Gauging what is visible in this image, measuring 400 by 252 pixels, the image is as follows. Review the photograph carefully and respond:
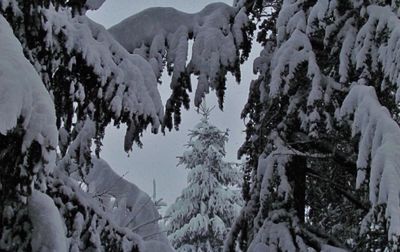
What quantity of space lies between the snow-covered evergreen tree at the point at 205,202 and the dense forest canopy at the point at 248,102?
16.4 meters

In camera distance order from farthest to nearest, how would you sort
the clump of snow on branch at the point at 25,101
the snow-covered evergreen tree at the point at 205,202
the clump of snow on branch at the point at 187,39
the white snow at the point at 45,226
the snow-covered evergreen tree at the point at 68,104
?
1. the snow-covered evergreen tree at the point at 205,202
2. the clump of snow on branch at the point at 187,39
3. the white snow at the point at 45,226
4. the snow-covered evergreen tree at the point at 68,104
5. the clump of snow on branch at the point at 25,101

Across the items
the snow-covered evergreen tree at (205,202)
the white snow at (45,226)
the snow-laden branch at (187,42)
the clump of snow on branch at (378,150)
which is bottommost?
the white snow at (45,226)

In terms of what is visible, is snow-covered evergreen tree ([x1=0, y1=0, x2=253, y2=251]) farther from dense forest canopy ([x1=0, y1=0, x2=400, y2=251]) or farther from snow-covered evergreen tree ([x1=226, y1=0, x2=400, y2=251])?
snow-covered evergreen tree ([x1=226, y1=0, x2=400, y2=251])

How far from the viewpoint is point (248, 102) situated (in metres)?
6.06

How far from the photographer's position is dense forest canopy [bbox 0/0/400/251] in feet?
11.1

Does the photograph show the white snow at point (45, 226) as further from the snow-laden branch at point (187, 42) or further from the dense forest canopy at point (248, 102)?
the snow-laden branch at point (187, 42)

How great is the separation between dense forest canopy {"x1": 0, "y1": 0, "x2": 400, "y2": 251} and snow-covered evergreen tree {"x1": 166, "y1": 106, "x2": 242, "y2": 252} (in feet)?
53.9

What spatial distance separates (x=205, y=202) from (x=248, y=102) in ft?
57.4

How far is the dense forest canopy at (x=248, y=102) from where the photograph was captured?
11.1ft

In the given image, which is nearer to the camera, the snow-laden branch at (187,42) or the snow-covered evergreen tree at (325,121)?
the snow-covered evergreen tree at (325,121)

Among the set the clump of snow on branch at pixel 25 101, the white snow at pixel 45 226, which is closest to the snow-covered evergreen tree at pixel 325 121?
the white snow at pixel 45 226

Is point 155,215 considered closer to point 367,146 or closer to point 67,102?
point 67,102

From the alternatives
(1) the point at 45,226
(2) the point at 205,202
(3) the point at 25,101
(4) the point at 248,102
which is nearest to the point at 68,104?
(1) the point at 45,226

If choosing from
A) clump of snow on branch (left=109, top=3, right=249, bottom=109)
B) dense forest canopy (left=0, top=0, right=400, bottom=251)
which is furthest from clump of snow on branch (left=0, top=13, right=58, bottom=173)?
clump of snow on branch (left=109, top=3, right=249, bottom=109)
